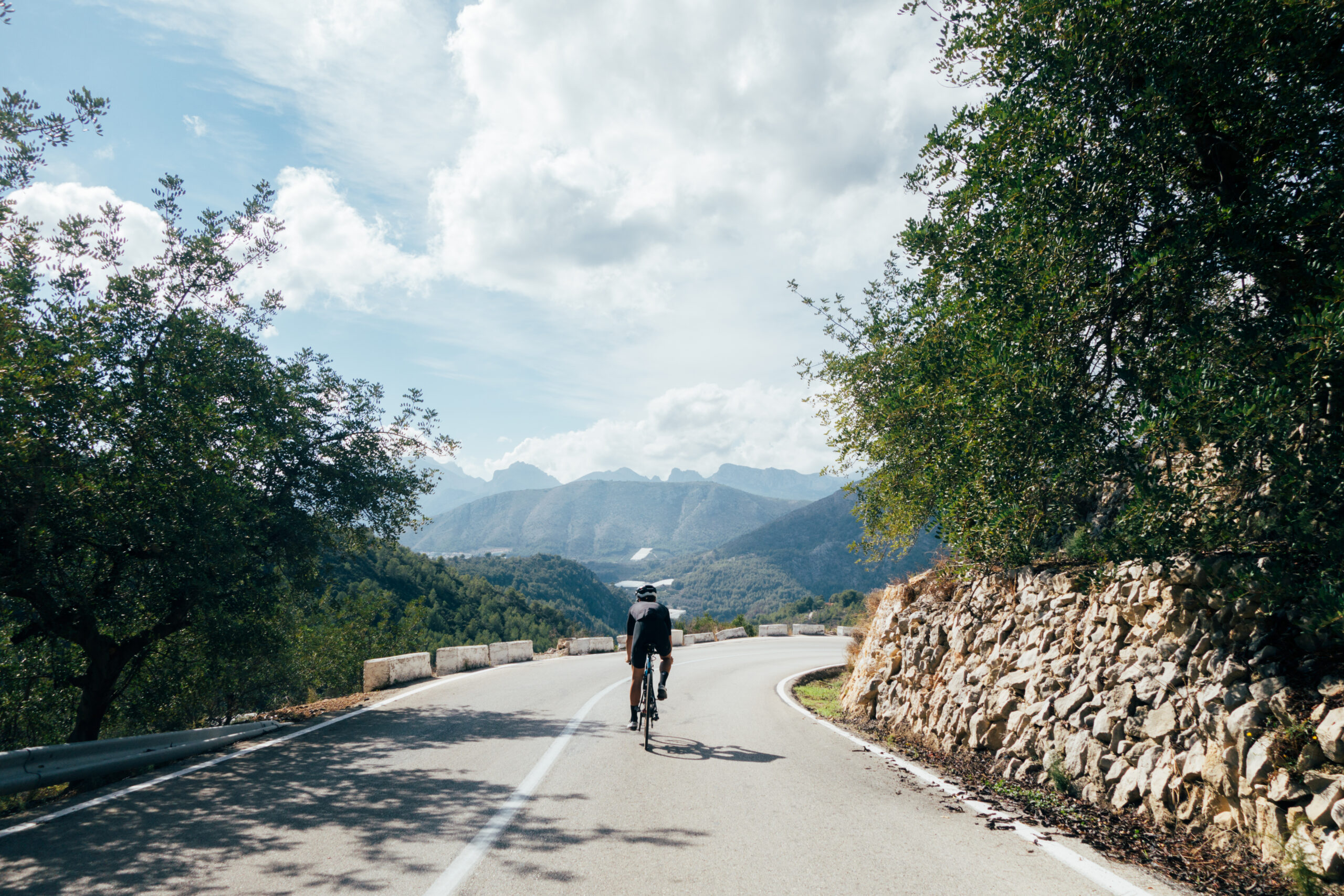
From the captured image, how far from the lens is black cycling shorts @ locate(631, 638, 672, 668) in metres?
8.16

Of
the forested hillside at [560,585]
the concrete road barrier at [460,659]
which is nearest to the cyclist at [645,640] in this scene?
the concrete road barrier at [460,659]

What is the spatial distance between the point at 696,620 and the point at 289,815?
A: 34.7 metres

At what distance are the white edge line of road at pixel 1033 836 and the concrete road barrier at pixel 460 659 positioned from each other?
11293 millimetres

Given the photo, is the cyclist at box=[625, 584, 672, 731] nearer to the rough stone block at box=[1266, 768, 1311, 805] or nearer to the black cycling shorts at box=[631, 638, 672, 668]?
the black cycling shorts at box=[631, 638, 672, 668]

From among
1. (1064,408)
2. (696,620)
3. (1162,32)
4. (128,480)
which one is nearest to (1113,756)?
(1064,408)

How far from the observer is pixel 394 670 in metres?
14.2

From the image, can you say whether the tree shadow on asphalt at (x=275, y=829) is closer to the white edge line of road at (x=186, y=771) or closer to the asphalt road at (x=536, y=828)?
the asphalt road at (x=536, y=828)

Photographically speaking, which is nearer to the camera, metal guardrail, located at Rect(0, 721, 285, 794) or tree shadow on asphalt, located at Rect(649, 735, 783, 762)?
metal guardrail, located at Rect(0, 721, 285, 794)

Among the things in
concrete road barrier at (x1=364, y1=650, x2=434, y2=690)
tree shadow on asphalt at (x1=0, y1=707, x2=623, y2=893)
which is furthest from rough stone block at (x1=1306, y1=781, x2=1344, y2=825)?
concrete road barrier at (x1=364, y1=650, x2=434, y2=690)

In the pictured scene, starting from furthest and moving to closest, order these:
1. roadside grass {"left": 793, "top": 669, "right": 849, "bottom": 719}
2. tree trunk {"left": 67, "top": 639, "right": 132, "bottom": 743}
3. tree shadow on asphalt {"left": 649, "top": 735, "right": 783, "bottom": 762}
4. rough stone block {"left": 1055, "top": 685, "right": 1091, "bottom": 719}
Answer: roadside grass {"left": 793, "top": 669, "right": 849, "bottom": 719}
tree trunk {"left": 67, "top": 639, "right": 132, "bottom": 743}
tree shadow on asphalt {"left": 649, "top": 735, "right": 783, "bottom": 762}
rough stone block {"left": 1055, "top": 685, "right": 1091, "bottom": 719}

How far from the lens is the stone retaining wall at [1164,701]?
3877 millimetres

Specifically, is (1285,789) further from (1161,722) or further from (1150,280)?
(1150,280)

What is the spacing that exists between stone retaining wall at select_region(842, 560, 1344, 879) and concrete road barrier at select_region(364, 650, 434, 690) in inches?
434

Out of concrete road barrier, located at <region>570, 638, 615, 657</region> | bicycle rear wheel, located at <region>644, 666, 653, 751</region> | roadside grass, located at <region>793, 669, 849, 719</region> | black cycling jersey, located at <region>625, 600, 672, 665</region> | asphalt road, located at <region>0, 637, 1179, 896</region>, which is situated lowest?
roadside grass, located at <region>793, 669, 849, 719</region>
